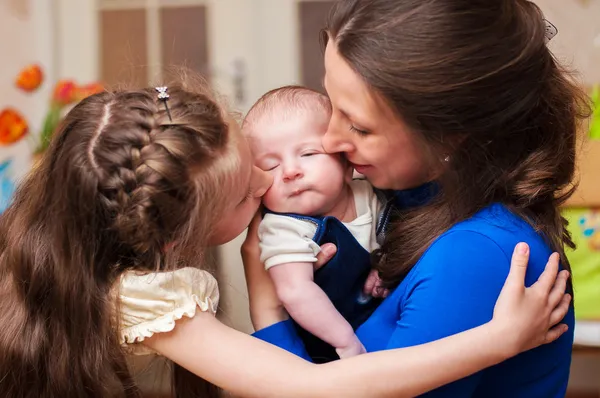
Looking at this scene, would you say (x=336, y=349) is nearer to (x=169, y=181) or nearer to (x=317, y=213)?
(x=317, y=213)

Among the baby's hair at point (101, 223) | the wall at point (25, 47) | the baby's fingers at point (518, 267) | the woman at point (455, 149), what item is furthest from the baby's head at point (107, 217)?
the wall at point (25, 47)

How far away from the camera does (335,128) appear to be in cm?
142

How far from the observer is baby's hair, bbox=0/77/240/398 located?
50.0 inches

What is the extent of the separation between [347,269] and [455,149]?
0.31 m

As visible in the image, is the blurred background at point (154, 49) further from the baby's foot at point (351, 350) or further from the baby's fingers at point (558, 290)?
the baby's fingers at point (558, 290)

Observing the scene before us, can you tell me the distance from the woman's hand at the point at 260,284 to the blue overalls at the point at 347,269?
0.9 inches

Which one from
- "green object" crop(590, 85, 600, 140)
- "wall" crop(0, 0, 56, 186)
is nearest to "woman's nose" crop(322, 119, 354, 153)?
"green object" crop(590, 85, 600, 140)

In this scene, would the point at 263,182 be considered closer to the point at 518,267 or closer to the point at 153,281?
the point at 153,281

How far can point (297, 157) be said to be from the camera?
58.7 inches

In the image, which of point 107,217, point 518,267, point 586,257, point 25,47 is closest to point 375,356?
point 518,267

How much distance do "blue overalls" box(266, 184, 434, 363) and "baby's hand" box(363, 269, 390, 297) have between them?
1cm

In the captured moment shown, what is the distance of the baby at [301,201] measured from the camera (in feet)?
4.65

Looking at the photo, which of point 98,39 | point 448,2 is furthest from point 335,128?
point 98,39

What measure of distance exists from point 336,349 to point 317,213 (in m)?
0.26
